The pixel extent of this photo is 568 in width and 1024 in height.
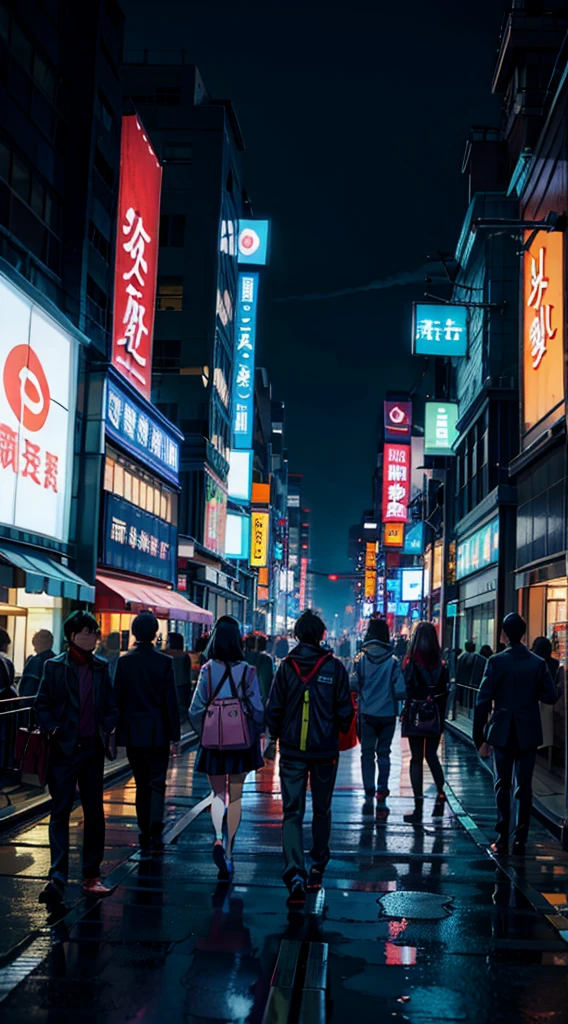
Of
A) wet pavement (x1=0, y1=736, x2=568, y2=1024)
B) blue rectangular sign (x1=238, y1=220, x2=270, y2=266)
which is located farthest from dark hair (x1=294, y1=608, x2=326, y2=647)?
blue rectangular sign (x1=238, y1=220, x2=270, y2=266)

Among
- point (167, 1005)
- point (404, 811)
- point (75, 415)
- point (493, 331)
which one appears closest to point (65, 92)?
point (75, 415)

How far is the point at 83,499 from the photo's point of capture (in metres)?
25.7

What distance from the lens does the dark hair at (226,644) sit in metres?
8.99


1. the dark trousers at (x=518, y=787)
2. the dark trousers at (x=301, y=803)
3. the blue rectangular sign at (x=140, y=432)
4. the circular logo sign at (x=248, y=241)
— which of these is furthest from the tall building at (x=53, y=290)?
the circular logo sign at (x=248, y=241)

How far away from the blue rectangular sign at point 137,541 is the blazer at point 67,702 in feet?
62.0

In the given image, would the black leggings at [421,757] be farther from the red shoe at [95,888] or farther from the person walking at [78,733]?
the red shoe at [95,888]

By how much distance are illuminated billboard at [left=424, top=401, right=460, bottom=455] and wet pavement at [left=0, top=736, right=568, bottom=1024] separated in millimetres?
33510

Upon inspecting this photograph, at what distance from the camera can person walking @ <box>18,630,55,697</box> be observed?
13680mm

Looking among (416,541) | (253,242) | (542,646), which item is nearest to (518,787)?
(542,646)

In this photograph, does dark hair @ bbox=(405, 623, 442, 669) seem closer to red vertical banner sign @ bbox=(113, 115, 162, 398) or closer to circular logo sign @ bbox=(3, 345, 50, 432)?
circular logo sign @ bbox=(3, 345, 50, 432)

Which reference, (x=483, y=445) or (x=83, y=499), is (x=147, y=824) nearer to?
(x=83, y=499)

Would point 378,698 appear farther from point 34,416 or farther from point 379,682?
point 34,416

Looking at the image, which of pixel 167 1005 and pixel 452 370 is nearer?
pixel 167 1005

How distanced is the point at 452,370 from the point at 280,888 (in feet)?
130
